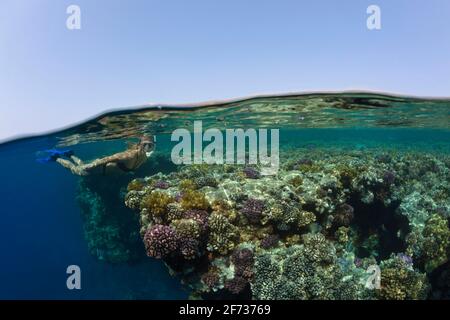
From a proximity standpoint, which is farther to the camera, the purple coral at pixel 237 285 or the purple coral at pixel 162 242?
the purple coral at pixel 237 285

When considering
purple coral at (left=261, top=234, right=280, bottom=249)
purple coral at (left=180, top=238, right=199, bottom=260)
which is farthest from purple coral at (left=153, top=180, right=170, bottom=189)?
purple coral at (left=261, top=234, right=280, bottom=249)

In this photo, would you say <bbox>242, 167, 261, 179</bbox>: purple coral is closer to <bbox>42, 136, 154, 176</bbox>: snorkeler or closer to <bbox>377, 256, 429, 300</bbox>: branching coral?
<bbox>377, 256, 429, 300</bbox>: branching coral

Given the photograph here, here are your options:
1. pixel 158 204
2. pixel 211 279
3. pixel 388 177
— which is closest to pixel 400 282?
pixel 388 177

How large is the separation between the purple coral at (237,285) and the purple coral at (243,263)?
0.35ft

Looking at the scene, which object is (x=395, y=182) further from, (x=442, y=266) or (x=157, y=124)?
(x=157, y=124)

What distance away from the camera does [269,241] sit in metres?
8.69

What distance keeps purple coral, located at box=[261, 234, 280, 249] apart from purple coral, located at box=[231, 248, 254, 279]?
481mm

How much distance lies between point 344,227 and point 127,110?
40.1 feet

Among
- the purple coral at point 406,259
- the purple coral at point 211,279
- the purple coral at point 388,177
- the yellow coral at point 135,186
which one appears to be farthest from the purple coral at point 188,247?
the purple coral at point 388,177

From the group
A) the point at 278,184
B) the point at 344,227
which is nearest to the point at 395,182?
the point at 344,227

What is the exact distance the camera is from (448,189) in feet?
45.1

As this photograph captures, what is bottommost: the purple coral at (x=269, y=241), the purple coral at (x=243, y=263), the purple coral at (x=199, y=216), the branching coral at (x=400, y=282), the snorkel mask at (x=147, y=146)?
the branching coral at (x=400, y=282)

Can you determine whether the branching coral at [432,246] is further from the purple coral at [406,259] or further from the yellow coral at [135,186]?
the yellow coral at [135,186]

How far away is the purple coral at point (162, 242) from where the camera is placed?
7.93 metres
